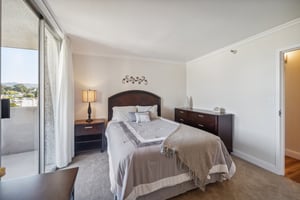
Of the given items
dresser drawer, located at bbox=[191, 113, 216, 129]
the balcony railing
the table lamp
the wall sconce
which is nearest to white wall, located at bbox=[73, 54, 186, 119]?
the wall sconce

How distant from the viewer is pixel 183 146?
1.86 meters

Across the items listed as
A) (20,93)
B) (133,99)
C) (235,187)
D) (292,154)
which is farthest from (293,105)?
(20,93)

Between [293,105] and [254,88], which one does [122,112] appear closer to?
[254,88]

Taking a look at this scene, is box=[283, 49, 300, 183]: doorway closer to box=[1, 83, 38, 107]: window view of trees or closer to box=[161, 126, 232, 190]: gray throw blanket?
box=[161, 126, 232, 190]: gray throw blanket

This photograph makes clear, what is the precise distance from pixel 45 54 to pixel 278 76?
3633 mm

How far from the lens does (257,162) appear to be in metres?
2.70

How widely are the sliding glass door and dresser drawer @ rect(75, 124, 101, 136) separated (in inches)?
45.9

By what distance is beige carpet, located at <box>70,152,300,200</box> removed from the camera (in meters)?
1.84

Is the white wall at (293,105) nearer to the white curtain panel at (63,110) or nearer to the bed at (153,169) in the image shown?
the bed at (153,169)

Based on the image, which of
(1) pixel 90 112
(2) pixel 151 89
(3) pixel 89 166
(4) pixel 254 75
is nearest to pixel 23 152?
(3) pixel 89 166

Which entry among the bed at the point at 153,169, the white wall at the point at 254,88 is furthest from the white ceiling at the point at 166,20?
the bed at the point at 153,169

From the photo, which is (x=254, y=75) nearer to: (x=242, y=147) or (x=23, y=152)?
(x=242, y=147)

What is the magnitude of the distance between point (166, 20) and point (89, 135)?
2.98 m

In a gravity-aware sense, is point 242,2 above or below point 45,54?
above
